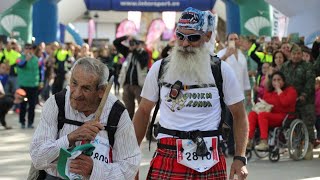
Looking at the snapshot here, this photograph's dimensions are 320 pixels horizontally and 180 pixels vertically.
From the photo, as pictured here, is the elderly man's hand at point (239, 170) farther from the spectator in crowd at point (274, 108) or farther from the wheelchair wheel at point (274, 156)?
the wheelchair wheel at point (274, 156)

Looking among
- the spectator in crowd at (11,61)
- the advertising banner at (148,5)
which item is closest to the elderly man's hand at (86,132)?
the spectator in crowd at (11,61)

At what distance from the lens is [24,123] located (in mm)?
15094

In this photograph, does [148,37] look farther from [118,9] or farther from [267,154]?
[267,154]

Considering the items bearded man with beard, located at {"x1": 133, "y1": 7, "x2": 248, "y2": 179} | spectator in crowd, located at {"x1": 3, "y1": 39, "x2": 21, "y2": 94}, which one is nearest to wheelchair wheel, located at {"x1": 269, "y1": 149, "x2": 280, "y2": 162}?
bearded man with beard, located at {"x1": 133, "y1": 7, "x2": 248, "y2": 179}

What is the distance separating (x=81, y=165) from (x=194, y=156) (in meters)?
1.22

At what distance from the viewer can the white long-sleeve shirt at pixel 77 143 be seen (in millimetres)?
3674

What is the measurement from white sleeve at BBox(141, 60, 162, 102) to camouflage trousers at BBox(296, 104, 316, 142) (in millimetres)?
6648

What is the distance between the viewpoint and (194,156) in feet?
15.5

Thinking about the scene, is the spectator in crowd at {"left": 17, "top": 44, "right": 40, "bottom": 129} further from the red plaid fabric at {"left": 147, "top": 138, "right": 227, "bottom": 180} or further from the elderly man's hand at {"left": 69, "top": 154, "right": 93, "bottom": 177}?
the elderly man's hand at {"left": 69, "top": 154, "right": 93, "bottom": 177}

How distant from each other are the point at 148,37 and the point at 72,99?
28.6 m

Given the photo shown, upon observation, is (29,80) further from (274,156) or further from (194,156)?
(194,156)

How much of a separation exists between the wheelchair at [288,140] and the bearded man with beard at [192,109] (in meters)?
5.95

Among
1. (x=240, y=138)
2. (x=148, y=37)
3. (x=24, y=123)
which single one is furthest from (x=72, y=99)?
(x=148, y=37)

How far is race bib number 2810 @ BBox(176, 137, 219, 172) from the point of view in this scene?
4.73 m
